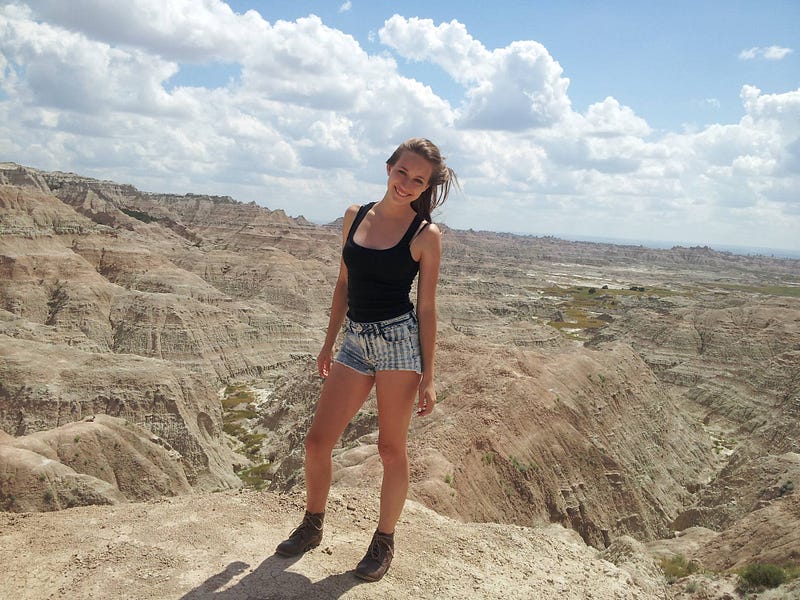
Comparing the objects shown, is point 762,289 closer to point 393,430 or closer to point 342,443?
point 342,443

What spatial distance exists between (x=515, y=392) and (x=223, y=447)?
21.2m

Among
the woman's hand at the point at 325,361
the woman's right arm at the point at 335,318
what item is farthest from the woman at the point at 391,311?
the woman's hand at the point at 325,361

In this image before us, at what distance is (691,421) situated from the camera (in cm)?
3550

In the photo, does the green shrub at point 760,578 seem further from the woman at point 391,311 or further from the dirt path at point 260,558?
the woman at point 391,311

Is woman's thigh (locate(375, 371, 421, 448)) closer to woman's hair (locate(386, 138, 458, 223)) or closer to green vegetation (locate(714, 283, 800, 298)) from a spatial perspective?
woman's hair (locate(386, 138, 458, 223))

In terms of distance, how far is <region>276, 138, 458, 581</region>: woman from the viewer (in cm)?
480

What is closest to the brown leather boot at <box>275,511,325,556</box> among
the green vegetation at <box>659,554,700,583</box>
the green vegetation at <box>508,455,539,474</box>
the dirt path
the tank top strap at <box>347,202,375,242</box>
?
the dirt path

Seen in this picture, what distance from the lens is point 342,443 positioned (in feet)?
69.3

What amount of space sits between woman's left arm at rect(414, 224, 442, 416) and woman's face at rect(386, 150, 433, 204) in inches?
13.3

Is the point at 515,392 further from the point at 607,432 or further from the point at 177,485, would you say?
the point at 177,485

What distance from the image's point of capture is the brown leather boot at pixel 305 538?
Answer: 5473mm

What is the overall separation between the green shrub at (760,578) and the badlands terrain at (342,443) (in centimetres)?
17

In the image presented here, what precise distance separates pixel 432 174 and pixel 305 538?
365 cm

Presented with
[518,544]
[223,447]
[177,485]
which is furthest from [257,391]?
[518,544]
